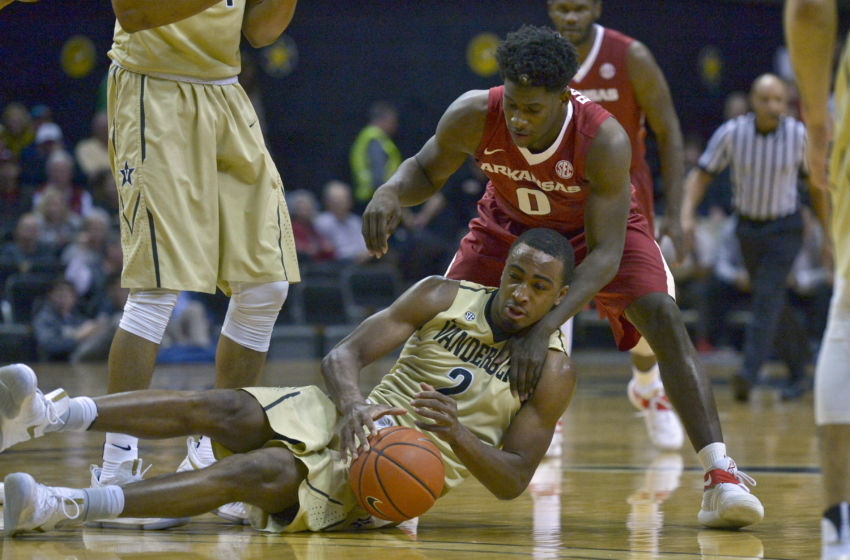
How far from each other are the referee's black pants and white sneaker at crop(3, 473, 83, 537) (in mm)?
5992

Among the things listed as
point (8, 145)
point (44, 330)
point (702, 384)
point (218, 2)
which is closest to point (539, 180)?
point (702, 384)

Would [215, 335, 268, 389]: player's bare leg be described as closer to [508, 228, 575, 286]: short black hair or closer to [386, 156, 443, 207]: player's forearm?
[386, 156, 443, 207]: player's forearm

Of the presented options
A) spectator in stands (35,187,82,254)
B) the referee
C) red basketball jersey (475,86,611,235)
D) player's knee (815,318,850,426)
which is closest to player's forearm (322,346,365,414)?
red basketball jersey (475,86,611,235)

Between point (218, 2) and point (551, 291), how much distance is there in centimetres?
139

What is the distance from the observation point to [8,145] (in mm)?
11523

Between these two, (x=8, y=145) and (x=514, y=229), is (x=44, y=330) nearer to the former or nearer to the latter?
(x=8, y=145)

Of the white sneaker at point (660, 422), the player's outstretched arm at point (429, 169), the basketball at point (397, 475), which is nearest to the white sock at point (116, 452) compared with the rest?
the basketball at point (397, 475)

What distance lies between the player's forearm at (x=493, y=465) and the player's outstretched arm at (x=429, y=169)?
2.68ft

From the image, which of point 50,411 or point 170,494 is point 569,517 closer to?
point 170,494

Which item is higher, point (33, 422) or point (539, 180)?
point (539, 180)

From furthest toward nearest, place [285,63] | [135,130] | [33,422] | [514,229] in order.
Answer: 1. [285,63]
2. [514,229]
3. [135,130]
4. [33,422]

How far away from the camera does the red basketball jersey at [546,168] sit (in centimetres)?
400

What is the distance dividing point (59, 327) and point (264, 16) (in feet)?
23.0

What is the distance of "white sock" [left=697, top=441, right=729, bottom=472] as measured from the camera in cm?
385
